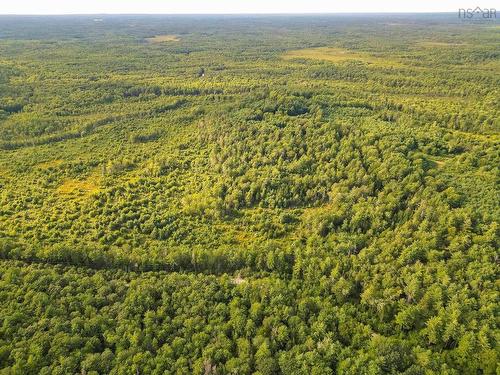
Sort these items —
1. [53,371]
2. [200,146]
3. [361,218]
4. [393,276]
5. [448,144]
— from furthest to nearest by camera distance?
[200,146]
[448,144]
[361,218]
[393,276]
[53,371]

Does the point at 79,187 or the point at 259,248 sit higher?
the point at 79,187

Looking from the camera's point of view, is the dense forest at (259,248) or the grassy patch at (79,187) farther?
the grassy patch at (79,187)

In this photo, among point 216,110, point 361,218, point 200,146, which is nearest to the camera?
point 361,218

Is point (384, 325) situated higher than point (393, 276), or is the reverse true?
point (393, 276)

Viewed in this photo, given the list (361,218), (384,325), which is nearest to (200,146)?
(361,218)

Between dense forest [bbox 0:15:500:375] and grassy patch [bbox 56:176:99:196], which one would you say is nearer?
dense forest [bbox 0:15:500:375]

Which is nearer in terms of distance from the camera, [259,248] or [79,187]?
[259,248]

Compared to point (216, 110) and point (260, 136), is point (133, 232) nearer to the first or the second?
point (260, 136)

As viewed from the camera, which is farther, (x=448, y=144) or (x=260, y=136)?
(x=260, y=136)

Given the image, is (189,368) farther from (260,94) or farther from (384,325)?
(260,94)

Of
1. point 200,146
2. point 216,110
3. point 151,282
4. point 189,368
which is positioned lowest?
point 189,368
